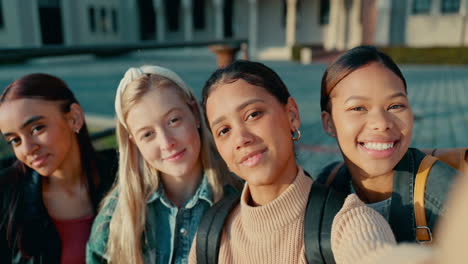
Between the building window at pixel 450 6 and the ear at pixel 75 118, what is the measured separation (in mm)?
24631

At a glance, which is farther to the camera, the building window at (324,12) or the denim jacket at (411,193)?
the building window at (324,12)

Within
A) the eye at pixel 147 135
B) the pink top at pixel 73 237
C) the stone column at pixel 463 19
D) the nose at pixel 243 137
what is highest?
the stone column at pixel 463 19

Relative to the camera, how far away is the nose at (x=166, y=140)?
1.82m

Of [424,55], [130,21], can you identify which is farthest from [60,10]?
[424,55]

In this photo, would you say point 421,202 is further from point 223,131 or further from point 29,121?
point 29,121

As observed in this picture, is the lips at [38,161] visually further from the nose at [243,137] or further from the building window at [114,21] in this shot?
the building window at [114,21]

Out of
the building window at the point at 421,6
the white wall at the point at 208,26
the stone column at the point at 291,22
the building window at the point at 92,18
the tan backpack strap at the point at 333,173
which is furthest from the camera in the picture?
the white wall at the point at 208,26

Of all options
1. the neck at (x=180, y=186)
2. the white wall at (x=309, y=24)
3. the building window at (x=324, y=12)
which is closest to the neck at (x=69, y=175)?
the neck at (x=180, y=186)

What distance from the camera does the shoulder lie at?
1.96 metres

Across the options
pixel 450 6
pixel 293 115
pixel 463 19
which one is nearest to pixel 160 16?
pixel 450 6

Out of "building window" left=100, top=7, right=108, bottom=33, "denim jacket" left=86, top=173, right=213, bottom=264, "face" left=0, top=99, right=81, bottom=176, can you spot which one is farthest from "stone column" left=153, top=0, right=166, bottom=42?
"denim jacket" left=86, top=173, right=213, bottom=264

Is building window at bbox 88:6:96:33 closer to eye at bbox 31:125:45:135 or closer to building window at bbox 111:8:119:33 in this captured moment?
building window at bbox 111:8:119:33

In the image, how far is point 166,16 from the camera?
31.4 meters

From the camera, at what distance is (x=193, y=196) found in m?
2.01
